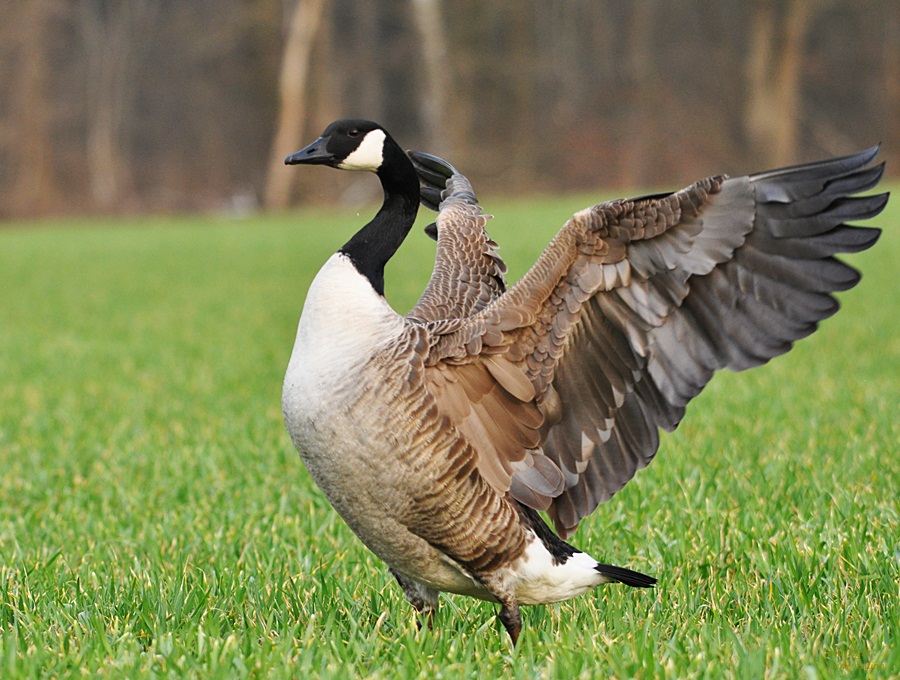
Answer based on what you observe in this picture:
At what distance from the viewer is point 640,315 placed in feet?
13.3

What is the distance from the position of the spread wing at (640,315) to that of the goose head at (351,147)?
2.24 feet

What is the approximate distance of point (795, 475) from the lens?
5863 millimetres

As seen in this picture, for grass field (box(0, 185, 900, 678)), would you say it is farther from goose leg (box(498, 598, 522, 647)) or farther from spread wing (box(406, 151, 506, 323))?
spread wing (box(406, 151, 506, 323))

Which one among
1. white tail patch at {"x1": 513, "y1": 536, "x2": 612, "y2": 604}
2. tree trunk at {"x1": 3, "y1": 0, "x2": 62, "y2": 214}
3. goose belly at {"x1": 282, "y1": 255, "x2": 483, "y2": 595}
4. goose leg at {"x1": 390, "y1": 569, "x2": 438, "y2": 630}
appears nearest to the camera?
goose belly at {"x1": 282, "y1": 255, "x2": 483, "y2": 595}

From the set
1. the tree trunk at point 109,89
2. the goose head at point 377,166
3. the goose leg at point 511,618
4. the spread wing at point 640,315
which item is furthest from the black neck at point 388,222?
the tree trunk at point 109,89

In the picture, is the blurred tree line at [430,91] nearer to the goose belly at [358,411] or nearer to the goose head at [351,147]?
the goose head at [351,147]

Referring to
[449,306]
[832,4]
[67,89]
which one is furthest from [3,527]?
[832,4]

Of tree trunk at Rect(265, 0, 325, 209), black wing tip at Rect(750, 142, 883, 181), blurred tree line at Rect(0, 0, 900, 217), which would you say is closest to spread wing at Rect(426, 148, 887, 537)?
black wing tip at Rect(750, 142, 883, 181)

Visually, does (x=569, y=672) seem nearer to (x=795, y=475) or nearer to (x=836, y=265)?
(x=836, y=265)

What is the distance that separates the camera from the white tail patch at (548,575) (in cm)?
398

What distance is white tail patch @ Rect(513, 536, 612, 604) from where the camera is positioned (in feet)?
13.1

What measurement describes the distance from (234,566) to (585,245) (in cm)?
200

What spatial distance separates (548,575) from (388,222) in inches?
54.4

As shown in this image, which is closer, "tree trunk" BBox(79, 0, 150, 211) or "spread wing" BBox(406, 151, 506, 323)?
"spread wing" BBox(406, 151, 506, 323)
